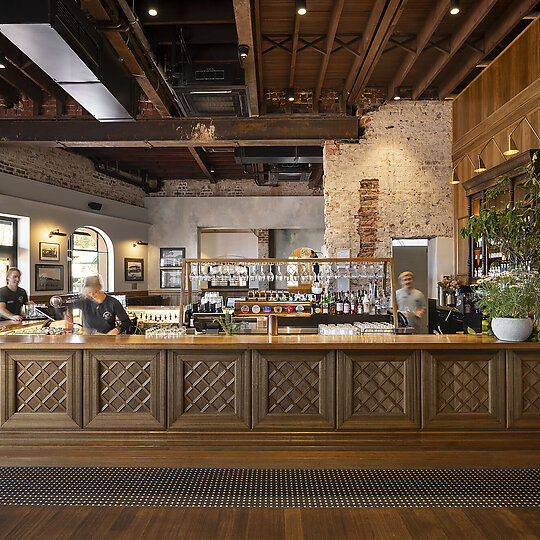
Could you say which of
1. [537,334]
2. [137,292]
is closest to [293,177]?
[137,292]

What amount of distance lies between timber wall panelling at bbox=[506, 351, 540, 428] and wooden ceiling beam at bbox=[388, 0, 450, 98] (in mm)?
3786

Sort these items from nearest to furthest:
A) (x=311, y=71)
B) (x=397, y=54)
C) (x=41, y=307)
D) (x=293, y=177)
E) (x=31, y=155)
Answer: (x=397, y=54) < (x=311, y=71) < (x=41, y=307) < (x=31, y=155) < (x=293, y=177)

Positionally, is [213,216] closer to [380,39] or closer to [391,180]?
[391,180]

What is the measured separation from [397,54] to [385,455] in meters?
5.62

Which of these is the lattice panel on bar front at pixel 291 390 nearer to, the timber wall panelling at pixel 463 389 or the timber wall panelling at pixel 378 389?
the timber wall panelling at pixel 378 389

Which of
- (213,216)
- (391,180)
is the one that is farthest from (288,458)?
(213,216)

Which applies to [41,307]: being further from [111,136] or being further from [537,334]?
[537,334]

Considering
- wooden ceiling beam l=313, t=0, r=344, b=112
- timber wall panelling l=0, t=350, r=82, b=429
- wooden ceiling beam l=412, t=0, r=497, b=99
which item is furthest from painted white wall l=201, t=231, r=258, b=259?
timber wall panelling l=0, t=350, r=82, b=429

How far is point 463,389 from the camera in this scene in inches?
150

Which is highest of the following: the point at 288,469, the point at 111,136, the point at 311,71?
the point at 311,71

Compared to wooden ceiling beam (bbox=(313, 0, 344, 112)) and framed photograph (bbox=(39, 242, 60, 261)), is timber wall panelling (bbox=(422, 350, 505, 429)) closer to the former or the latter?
wooden ceiling beam (bbox=(313, 0, 344, 112))

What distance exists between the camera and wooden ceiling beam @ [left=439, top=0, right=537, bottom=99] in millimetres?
5274

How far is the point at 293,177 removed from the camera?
11.5 meters

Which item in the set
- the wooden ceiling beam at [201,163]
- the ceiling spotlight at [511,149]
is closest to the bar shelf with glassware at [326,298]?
the ceiling spotlight at [511,149]
